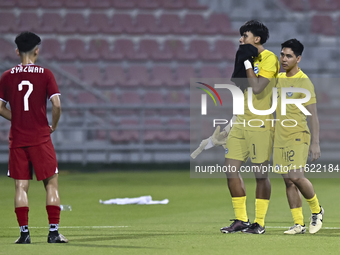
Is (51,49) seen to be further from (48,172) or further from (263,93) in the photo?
(48,172)

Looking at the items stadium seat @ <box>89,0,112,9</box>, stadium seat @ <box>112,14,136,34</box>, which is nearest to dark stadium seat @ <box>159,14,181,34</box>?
stadium seat @ <box>112,14,136,34</box>

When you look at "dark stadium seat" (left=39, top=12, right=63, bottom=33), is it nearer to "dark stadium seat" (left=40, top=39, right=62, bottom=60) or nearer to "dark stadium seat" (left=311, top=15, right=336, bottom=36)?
"dark stadium seat" (left=40, top=39, right=62, bottom=60)

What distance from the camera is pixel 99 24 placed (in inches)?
695

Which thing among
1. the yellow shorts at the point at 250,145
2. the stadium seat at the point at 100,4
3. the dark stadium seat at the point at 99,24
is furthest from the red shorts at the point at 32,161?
the stadium seat at the point at 100,4

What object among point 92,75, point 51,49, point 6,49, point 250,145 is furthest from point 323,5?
point 250,145

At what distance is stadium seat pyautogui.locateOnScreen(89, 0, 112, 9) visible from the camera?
59.0 feet

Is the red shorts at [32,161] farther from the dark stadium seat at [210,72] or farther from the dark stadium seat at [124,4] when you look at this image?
the dark stadium seat at [124,4]

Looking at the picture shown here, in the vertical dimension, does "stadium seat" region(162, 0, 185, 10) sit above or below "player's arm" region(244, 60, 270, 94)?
above

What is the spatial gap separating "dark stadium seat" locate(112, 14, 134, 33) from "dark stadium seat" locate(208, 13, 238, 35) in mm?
2397

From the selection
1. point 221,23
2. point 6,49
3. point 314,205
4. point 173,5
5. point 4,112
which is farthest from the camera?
point 173,5

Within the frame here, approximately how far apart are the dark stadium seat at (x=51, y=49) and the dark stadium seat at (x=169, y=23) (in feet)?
9.87

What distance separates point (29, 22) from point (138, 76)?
11.9 feet

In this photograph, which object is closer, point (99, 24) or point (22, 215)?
point (22, 215)

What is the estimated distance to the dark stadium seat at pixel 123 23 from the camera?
17.6 metres
